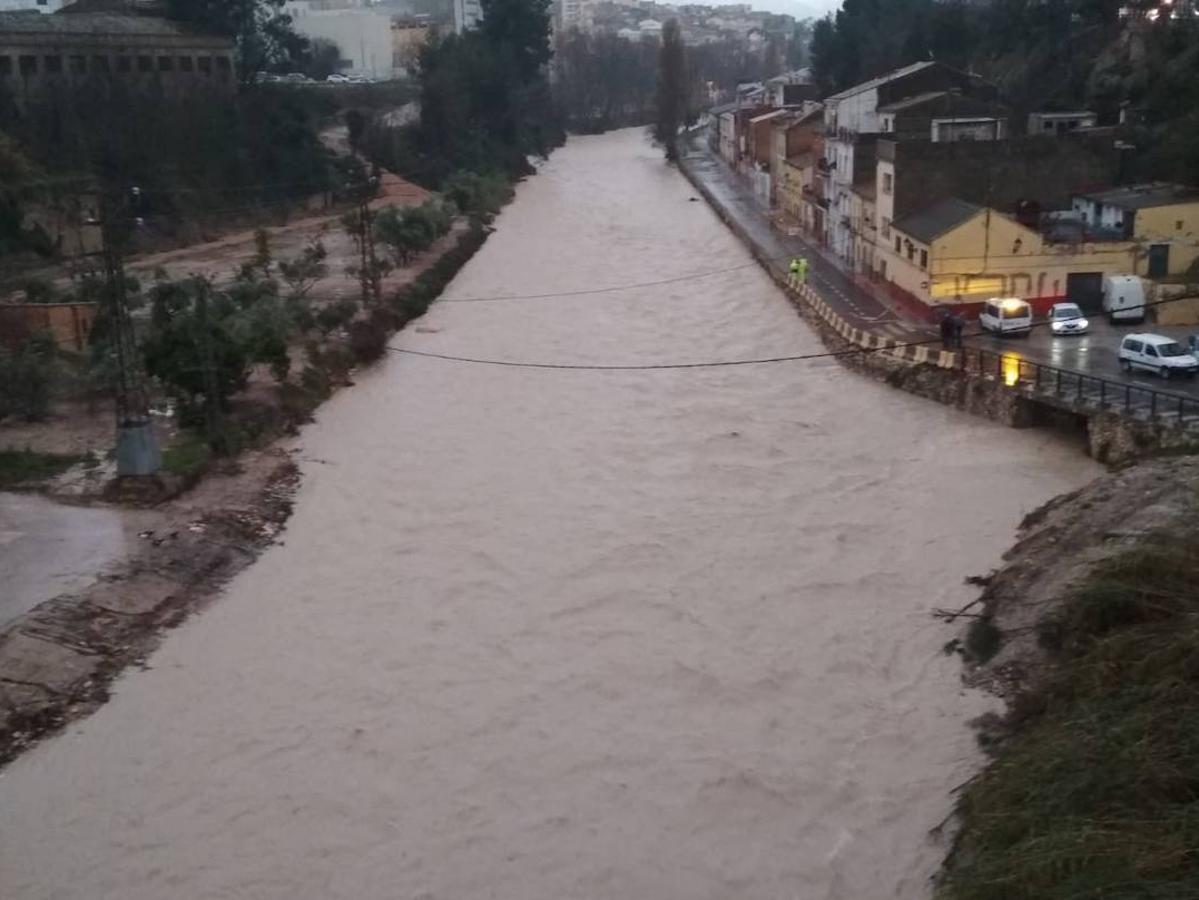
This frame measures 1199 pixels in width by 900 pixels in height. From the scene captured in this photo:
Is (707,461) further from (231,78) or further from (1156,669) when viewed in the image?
(231,78)

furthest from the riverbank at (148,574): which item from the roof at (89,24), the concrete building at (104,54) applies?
the roof at (89,24)

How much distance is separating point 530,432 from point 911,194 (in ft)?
22.1

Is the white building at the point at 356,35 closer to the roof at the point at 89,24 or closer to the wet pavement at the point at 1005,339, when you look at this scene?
the roof at the point at 89,24

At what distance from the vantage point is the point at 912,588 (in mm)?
8258

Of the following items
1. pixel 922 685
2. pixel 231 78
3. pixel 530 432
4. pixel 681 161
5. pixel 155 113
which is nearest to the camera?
pixel 922 685

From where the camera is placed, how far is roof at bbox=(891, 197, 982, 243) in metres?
13.8

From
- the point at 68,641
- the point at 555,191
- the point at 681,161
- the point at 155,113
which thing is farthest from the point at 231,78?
the point at 68,641

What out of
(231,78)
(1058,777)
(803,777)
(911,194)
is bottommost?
(803,777)

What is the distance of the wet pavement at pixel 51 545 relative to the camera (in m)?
8.06

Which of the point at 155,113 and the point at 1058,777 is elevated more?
the point at 155,113

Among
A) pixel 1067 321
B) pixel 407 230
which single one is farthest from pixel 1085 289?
pixel 407 230

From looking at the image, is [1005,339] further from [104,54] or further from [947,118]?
[104,54]

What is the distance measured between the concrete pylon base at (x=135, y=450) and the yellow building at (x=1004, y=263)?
834 centimetres

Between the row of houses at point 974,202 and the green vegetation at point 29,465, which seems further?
the row of houses at point 974,202
